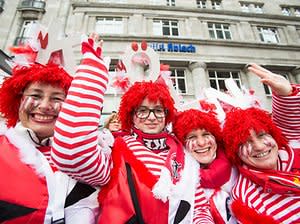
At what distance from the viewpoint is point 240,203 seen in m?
1.26

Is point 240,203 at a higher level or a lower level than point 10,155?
lower

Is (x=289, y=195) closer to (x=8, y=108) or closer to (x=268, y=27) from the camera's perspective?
(x=8, y=108)

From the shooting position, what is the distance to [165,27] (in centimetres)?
1092

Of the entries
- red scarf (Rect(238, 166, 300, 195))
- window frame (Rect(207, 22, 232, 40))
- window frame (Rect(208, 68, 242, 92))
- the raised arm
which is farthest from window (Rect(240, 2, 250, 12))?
red scarf (Rect(238, 166, 300, 195))

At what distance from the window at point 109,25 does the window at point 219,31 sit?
566 cm

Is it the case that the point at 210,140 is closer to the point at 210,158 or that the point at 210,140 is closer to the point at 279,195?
the point at 210,158

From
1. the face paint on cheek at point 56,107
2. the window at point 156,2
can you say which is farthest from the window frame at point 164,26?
the face paint on cheek at point 56,107

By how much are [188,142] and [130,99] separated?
24.5 inches

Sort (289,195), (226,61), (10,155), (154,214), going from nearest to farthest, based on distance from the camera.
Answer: (10,155) < (154,214) < (289,195) < (226,61)

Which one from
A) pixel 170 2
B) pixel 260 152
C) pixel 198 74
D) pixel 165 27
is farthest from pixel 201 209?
pixel 170 2

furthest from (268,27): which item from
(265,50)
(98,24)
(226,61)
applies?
(98,24)

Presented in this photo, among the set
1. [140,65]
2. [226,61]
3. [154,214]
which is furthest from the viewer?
[226,61]

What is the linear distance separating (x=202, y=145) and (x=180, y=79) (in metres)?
8.87

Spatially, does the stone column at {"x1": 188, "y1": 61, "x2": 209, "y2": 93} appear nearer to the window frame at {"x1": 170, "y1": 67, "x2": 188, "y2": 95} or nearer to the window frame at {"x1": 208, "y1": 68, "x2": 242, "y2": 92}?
the window frame at {"x1": 170, "y1": 67, "x2": 188, "y2": 95}
